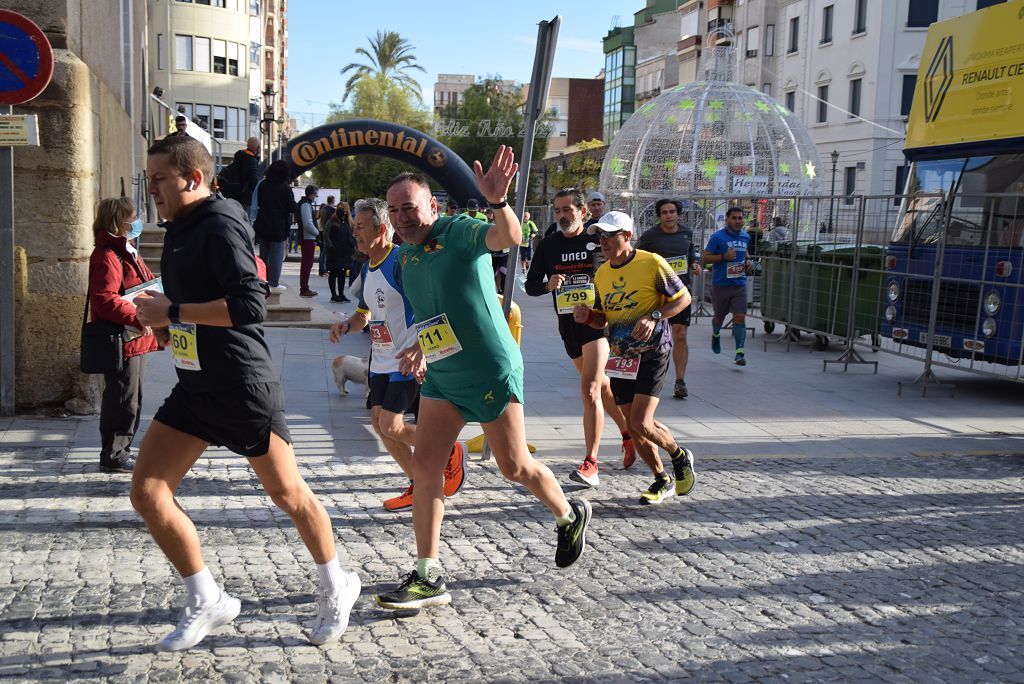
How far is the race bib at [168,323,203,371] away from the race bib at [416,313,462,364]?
1034mm

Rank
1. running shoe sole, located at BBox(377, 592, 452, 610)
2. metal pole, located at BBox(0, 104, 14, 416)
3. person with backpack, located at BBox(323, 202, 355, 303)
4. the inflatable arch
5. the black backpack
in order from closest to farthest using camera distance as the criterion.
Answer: running shoe sole, located at BBox(377, 592, 452, 610)
metal pole, located at BBox(0, 104, 14, 416)
the black backpack
the inflatable arch
person with backpack, located at BBox(323, 202, 355, 303)

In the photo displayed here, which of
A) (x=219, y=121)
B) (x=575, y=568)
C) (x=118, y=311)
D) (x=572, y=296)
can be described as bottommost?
(x=575, y=568)

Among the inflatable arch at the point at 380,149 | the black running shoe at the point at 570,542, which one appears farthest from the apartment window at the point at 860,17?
the black running shoe at the point at 570,542

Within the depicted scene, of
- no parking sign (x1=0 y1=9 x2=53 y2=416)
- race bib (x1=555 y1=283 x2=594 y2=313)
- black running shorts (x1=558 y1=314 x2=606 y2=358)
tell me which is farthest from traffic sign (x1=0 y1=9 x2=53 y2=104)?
black running shorts (x1=558 y1=314 x2=606 y2=358)

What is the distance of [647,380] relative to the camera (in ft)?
21.4

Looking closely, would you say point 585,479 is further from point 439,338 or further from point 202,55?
point 202,55

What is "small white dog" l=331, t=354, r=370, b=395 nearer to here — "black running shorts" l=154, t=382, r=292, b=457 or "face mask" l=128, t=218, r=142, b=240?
"face mask" l=128, t=218, r=142, b=240

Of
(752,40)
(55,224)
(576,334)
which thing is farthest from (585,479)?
(752,40)

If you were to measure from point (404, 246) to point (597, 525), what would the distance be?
7.03 ft

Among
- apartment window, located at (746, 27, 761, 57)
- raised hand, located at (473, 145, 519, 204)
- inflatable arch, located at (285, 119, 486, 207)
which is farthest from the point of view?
apartment window, located at (746, 27, 761, 57)

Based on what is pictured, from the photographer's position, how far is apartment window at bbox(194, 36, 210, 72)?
61.5m

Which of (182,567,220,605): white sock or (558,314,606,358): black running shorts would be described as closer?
(182,567,220,605): white sock

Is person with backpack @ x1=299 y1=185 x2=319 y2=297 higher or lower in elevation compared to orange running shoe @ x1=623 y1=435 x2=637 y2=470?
higher

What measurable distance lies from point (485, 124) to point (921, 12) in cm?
2913
